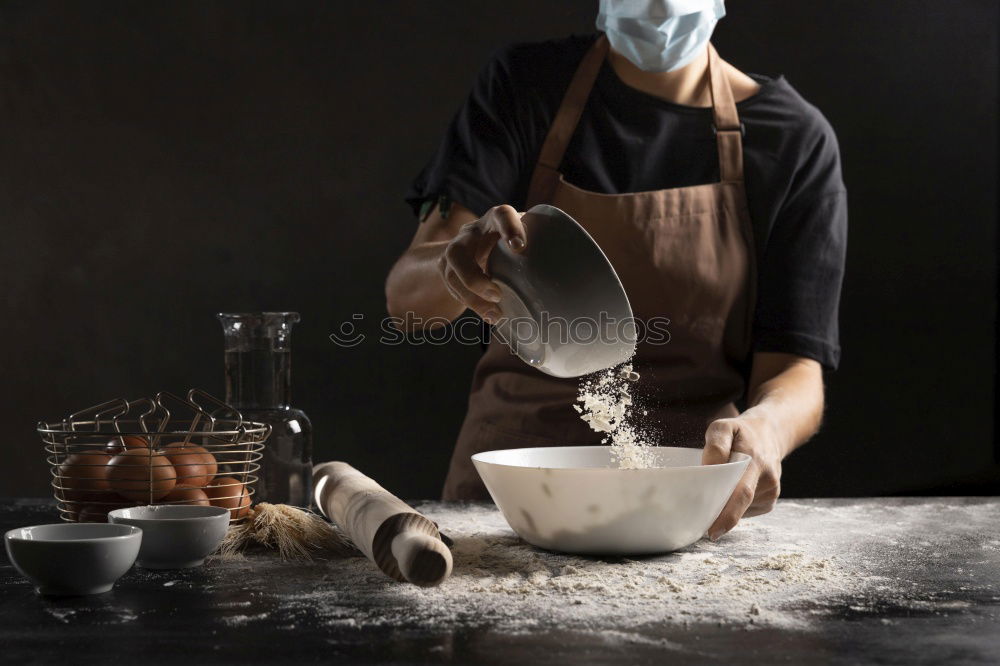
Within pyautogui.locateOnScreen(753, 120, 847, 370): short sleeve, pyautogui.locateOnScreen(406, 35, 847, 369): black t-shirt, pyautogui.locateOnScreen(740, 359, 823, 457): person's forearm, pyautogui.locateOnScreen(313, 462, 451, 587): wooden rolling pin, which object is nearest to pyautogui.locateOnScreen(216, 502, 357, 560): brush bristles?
pyautogui.locateOnScreen(313, 462, 451, 587): wooden rolling pin

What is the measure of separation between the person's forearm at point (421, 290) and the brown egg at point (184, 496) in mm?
457

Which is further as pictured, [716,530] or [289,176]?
[289,176]

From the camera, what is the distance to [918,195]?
8.83 feet

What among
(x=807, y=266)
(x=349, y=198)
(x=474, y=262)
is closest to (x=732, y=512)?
(x=474, y=262)

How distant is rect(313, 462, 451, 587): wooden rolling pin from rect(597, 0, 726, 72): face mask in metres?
0.91

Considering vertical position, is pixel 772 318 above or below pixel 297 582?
above

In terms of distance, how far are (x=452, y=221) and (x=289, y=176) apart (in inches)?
50.6

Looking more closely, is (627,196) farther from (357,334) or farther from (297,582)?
(357,334)

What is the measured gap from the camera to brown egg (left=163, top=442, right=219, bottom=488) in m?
1.08

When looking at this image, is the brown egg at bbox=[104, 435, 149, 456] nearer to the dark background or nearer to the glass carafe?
the glass carafe

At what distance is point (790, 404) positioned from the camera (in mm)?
1463

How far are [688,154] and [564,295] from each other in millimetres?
806

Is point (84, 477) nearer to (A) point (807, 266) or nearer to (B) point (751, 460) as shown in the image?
(B) point (751, 460)

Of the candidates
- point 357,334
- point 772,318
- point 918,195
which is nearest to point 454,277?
point 772,318
